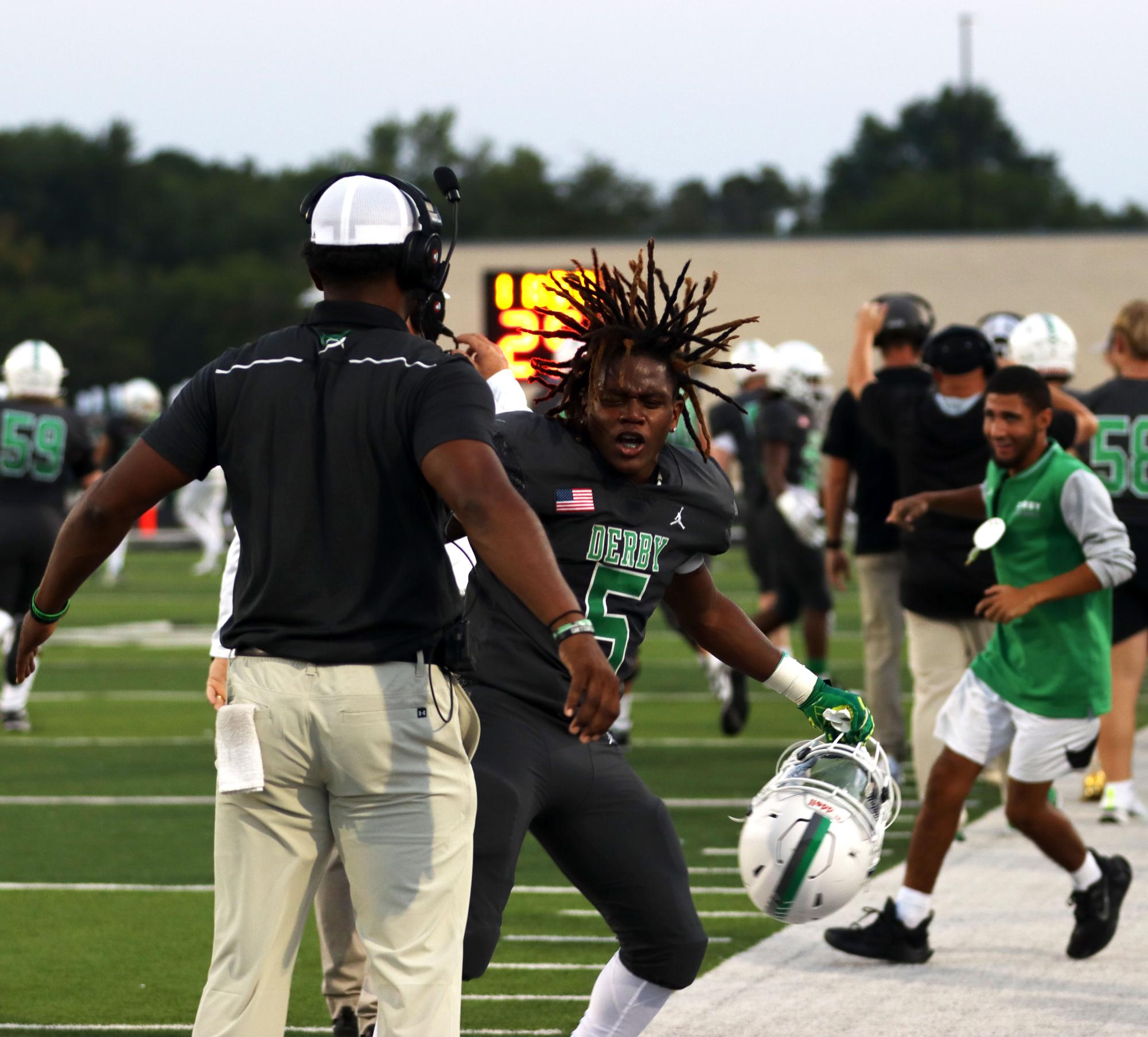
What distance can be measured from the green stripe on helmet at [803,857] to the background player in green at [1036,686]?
6.39ft

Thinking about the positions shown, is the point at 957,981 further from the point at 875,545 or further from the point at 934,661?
the point at 875,545

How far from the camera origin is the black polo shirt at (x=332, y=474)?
3678 millimetres

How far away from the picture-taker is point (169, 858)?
8.28 metres

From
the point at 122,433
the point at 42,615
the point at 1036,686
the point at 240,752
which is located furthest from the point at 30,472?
the point at 122,433

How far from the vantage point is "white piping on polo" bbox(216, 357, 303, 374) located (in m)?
3.75

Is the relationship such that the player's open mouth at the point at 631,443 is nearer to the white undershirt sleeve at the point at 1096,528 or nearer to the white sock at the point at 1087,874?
the white undershirt sleeve at the point at 1096,528

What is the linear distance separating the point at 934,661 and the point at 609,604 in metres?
4.09

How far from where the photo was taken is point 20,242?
306 feet

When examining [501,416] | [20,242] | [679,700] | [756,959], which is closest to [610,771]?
[501,416]

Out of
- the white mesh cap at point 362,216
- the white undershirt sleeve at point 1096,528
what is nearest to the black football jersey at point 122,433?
the white undershirt sleeve at point 1096,528

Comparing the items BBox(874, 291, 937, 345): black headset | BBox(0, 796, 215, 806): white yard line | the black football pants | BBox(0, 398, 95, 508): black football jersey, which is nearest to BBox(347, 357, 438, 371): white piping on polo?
the black football pants

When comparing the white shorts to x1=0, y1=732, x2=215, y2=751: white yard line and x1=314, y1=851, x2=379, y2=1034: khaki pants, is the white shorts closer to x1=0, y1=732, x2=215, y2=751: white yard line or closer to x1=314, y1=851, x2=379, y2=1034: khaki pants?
x1=314, y1=851, x2=379, y2=1034: khaki pants

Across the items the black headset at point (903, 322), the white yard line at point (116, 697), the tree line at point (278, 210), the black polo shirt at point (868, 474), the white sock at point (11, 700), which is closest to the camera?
the black headset at point (903, 322)

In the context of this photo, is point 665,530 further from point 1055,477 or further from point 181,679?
point 181,679
